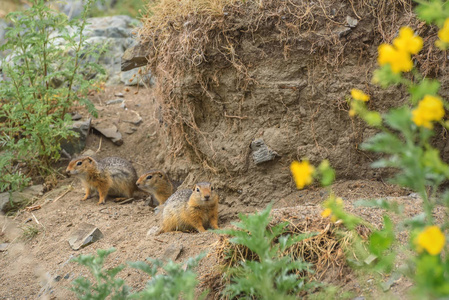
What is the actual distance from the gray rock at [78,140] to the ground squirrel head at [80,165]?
896 millimetres

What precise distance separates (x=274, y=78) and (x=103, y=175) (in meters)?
3.38

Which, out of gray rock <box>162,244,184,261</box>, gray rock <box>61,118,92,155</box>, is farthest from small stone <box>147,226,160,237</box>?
gray rock <box>61,118,92,155</box>

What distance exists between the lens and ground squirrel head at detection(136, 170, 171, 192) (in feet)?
24.1

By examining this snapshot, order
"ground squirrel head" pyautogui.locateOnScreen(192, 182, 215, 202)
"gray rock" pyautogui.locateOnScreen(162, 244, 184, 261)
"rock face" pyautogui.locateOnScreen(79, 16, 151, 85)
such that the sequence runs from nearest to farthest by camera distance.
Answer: "gray rock" pyautogui.locateOnScreen(162, 244, 184, 261) < "ground squirrel head" pyautogui.locateOnScreen(192, 182, 215, 202) < "rock face" pyautogui.locateOnScreen(79, 16, 151, 85)

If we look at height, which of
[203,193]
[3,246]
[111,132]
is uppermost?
[203,193]

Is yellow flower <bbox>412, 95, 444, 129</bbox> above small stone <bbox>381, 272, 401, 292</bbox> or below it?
above

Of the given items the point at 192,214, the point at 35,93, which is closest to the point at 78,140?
the point at 35,93

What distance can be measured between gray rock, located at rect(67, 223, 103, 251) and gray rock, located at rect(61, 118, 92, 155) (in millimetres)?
2524

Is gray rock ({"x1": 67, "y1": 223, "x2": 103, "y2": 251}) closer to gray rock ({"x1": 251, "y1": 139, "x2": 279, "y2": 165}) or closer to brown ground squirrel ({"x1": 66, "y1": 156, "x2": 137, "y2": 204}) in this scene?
brown ground squirrel ({"x1": 66, "y1": 156, "x2": 137, "y2": 204})

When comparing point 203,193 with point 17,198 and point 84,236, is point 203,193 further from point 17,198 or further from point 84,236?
point 17,198

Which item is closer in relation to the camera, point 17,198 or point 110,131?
point 17,198

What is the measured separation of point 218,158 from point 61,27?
3.19 metres

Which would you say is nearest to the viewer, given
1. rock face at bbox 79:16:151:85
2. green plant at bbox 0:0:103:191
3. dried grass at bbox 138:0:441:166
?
dried grass at bbox 138:0:441:166

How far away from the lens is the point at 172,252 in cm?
495
